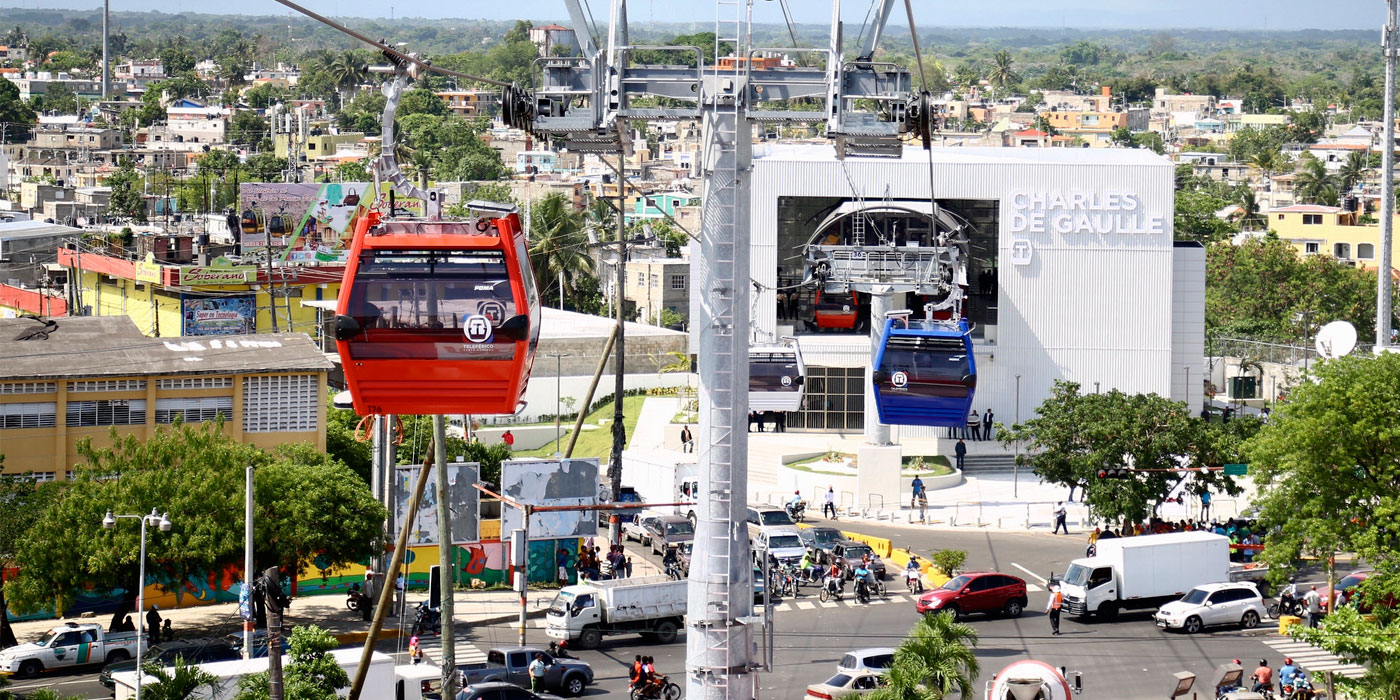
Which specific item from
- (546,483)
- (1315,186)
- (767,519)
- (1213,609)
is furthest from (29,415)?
(1315,186)

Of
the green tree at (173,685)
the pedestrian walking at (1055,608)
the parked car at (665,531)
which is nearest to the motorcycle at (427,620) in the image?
the parked car at (665,531)

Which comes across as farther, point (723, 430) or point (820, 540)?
point (820, 540)

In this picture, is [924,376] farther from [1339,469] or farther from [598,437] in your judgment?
[598,437]

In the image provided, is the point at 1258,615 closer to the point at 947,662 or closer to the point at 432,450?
the point at 947,662

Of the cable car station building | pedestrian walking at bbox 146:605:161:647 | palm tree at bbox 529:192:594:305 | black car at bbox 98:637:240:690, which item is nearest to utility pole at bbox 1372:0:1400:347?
the cable car station building

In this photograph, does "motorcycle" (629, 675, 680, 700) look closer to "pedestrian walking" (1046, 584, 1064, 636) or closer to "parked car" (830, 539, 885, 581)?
"pedestrian walking" (1046, 584, 1064, 636)

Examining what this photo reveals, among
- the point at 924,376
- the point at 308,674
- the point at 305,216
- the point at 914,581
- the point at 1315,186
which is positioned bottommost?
the point at 914,581
